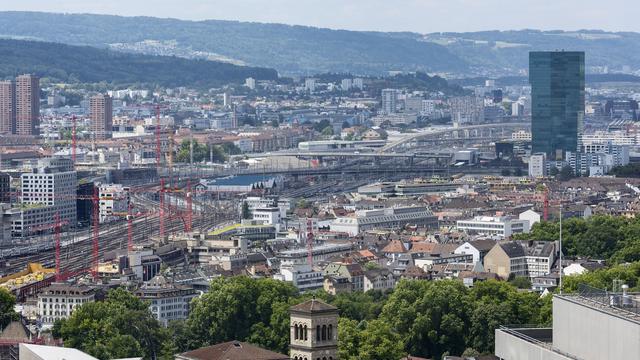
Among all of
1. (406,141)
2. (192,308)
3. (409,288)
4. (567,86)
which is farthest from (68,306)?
(406,141)

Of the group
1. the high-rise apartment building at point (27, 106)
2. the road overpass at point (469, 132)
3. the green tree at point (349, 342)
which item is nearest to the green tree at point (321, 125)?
the road overpass at point (469, 132)

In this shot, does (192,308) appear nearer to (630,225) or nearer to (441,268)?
(441,268)

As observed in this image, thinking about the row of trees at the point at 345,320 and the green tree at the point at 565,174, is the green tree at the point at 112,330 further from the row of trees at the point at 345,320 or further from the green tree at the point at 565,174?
the green tree at the point at 565,174

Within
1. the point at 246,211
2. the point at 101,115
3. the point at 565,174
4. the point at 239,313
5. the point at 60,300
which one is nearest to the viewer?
the point at 239,313

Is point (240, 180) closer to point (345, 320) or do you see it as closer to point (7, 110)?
point (7, 110)

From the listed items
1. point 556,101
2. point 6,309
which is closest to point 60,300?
point 6,309

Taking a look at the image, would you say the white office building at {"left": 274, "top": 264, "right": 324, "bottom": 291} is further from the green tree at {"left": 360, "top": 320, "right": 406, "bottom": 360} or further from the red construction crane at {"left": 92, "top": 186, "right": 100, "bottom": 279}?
the green tree at {"left": 360, "top": 320, "right": 406, "bottom": 360}
